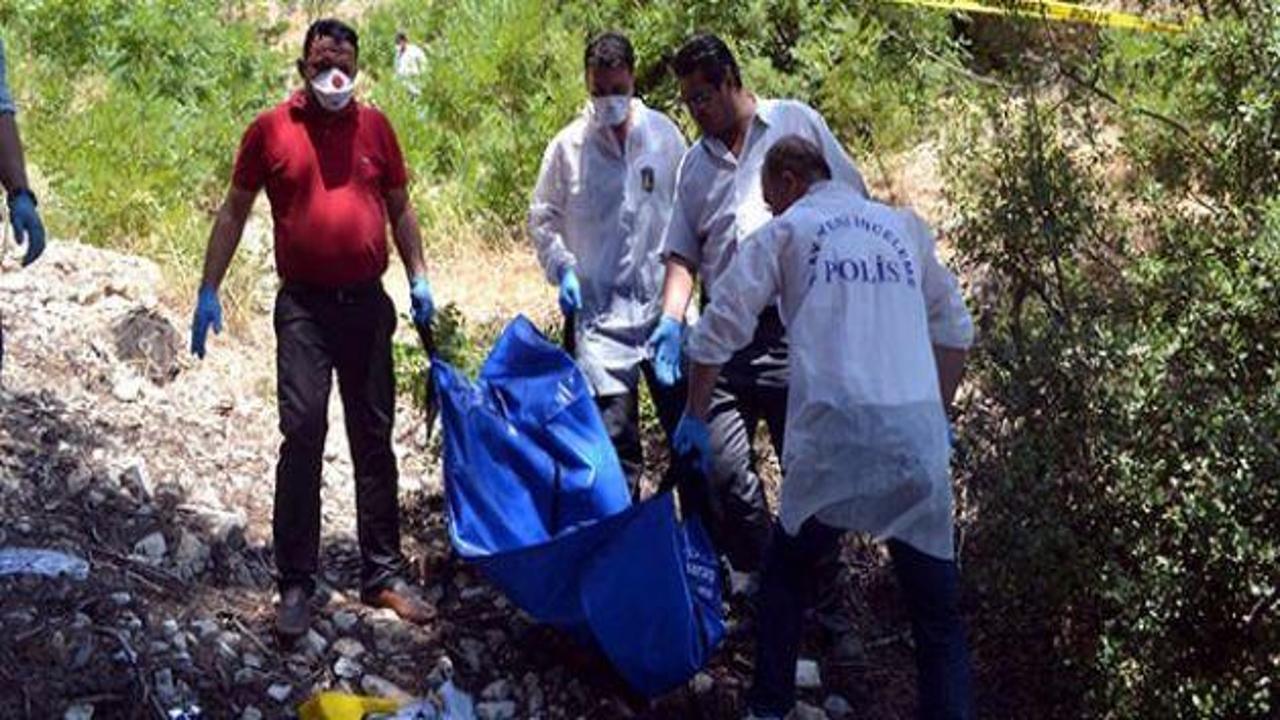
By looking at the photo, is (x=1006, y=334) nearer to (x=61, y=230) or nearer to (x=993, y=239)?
(x=993, y=239)

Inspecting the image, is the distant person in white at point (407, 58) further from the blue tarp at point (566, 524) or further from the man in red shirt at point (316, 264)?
the man in red shirt at point (316, 264)

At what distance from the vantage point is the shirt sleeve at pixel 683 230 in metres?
4.48

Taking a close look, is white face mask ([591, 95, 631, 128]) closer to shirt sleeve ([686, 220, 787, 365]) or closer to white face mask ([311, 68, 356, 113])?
white face mask ([311, 68, 356, 113])

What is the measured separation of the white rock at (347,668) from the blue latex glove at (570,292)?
1.19 meters

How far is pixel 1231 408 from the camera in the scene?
3891mm

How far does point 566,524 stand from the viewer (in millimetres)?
4449

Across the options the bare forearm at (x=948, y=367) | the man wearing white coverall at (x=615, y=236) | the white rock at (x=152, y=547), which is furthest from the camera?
the man wearing white coverall at (x=615, y=236)

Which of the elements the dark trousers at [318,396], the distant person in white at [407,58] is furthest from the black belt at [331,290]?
the distant person in white at [407,58]

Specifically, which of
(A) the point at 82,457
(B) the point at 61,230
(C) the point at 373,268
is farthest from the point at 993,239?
(B) the point at 61,230

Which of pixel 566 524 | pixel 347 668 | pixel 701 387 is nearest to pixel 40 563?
pixel 347 668

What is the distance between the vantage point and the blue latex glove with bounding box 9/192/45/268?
392cm

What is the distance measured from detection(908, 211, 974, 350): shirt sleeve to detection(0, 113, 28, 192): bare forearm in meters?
1.97

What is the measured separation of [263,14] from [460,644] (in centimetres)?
1064

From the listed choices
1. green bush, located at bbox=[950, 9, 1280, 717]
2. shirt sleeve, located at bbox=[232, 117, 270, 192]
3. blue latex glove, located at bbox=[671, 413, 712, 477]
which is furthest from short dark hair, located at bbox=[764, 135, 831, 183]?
shirt sleeve, located at bbox=[232, 117, 270, 192]
